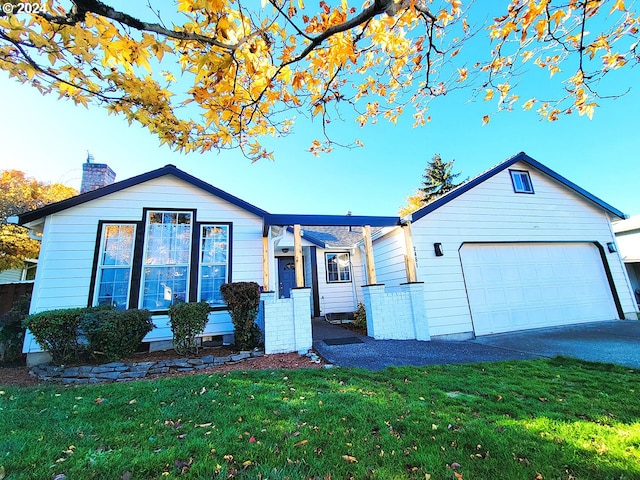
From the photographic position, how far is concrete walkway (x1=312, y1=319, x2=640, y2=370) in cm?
495

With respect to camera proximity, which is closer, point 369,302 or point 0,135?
point 0,135

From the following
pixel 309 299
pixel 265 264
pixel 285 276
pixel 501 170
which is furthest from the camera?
pixel 285 276

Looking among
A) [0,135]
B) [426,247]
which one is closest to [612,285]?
[426,247]

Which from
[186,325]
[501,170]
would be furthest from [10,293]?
[501,170]

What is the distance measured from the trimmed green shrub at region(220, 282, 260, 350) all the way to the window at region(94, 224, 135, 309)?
2.50 metres

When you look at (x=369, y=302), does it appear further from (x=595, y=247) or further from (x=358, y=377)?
(x=595, y=247)

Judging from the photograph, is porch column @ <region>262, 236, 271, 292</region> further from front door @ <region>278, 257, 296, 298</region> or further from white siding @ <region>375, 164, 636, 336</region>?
front door @ <region>278, 257, 296, 298</region>

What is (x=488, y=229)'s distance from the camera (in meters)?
8.22

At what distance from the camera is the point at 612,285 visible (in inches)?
348

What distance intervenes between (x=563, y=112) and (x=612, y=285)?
8.72 m

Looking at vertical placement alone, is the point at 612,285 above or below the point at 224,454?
above

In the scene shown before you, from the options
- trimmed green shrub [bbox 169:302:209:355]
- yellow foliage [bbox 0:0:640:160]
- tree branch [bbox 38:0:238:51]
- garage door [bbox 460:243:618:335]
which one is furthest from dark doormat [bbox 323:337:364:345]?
tree branch [bbox 38:0:238:51]

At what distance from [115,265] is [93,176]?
9.85ft

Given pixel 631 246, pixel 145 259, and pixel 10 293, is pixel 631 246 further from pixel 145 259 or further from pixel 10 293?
pixel 10 293
